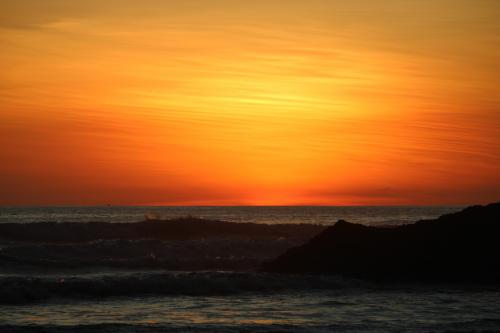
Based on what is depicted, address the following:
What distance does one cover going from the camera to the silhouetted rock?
2597cm

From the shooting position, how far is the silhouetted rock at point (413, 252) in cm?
2597

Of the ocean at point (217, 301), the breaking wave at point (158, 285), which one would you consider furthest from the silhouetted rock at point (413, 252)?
the breaking wave at point (158, 285)

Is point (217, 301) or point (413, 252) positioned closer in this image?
point (217, 301)

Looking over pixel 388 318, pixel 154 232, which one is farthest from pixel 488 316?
pixel 154 232

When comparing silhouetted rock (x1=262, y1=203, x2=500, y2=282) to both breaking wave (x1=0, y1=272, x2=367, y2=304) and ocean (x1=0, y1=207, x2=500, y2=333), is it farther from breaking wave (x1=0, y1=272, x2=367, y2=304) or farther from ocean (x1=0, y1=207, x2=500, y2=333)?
breaking wave (x1=0, y1=272, x2=367, y2=304)

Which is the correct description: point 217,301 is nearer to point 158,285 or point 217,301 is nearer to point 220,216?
point 158,285

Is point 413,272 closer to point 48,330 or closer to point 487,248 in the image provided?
point 487,248

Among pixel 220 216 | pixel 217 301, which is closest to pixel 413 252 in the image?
pixel 217 301

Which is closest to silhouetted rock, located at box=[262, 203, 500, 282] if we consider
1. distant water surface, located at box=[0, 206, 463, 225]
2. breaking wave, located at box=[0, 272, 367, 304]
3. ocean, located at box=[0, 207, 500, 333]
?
ocean, located at box=[0, 207, 500, 333]

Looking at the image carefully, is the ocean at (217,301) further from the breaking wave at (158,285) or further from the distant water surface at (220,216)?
the distant water surface at (220,216)

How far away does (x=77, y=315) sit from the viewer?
730 inches

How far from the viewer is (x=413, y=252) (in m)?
27.1

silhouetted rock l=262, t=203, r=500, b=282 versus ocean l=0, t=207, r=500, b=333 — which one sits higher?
silhouetted rock l=262, t=203, r=500, b=282

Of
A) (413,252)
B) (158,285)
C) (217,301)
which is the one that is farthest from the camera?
(413,252)
